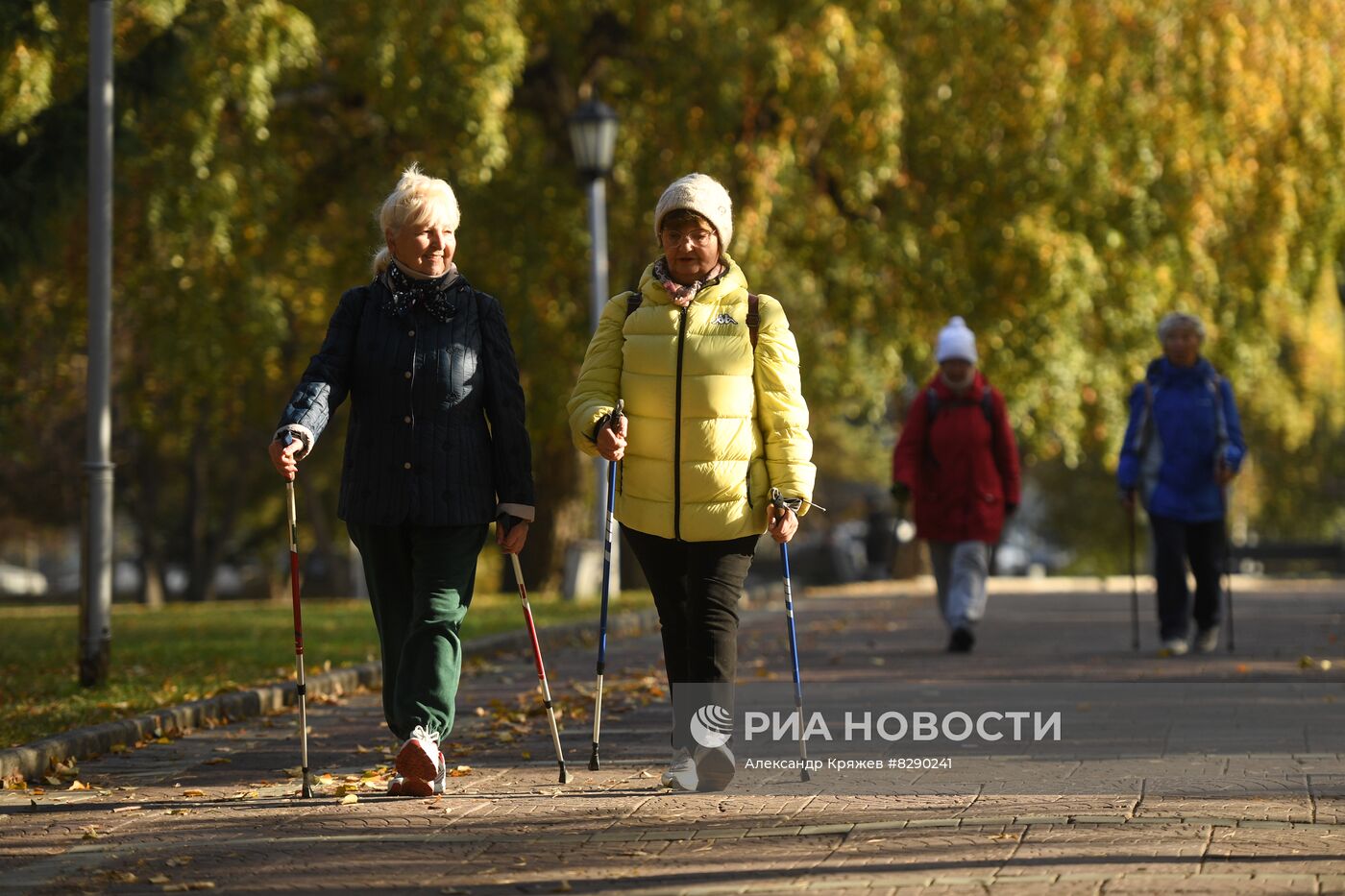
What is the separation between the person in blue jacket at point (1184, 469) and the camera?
42.0ft

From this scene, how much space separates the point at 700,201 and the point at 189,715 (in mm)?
4040

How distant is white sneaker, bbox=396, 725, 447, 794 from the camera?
700 centimetres

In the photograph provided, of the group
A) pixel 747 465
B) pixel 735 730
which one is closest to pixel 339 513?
pixel 747 465

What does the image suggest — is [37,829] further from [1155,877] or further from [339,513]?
[1155,877]

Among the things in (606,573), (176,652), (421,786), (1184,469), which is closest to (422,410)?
(606,573)

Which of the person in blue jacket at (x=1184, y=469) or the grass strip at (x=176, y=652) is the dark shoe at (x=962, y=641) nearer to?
the person in blue jacket at (x=1184, y=469)

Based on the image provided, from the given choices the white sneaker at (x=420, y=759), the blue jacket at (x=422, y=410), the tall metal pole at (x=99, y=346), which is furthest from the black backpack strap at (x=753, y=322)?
the tall metal pole at (x=99, y=346)

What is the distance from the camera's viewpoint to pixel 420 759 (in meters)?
7.00

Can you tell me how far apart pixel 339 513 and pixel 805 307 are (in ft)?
84.5

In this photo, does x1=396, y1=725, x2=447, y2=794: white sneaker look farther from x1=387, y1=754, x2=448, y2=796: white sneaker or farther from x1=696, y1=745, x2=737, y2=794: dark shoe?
x1=696, y1=745, x2=737, y2=794: dark shoe

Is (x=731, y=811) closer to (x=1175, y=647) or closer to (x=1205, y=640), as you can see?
(x=1175, y=647)

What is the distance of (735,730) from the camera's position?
889cm

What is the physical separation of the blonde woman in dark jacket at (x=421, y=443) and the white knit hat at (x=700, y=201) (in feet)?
2.47

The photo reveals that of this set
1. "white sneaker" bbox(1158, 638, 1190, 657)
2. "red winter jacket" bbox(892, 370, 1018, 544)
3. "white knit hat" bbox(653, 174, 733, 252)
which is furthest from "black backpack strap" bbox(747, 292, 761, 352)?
"white sneaker" bbox(1158, 638, 1190, 657)
